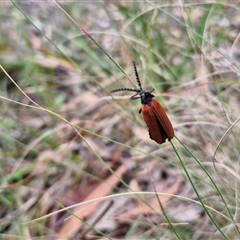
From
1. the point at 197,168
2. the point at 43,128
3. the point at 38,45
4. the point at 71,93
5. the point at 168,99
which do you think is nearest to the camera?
the point at 197,168

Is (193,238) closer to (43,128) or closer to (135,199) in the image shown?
(135,199)

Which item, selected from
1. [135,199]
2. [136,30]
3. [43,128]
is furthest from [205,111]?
[43,128]

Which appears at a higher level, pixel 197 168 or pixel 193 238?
pixel 197 168

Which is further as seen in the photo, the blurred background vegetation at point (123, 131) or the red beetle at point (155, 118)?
the blurred background vegetation at point (123, 131)

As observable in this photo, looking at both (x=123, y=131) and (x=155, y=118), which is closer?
(x=155, y=118)

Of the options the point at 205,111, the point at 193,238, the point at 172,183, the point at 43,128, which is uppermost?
the point at 43,128

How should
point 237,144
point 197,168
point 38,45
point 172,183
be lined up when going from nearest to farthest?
1. point 237,144
2. point 197,168
3. point 172,183
4. point 38,45

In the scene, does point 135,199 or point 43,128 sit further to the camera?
point 43,128

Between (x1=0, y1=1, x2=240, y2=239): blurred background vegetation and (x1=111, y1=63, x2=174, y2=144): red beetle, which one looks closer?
(x1=111, y1=63, x2=174, y2=144): red beetle
